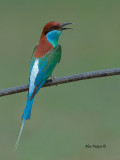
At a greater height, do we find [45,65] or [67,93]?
[45,65]

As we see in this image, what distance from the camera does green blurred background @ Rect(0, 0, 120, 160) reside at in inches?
159

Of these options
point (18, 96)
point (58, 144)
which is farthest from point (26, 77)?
point (58, 144)

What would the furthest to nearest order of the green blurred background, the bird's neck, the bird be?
1. the green blurred background
2. the bird's neck
3. the bird

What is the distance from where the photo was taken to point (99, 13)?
7.82 metres

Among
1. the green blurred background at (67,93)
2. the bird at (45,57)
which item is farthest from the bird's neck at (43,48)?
the green blurred background at (67,93)

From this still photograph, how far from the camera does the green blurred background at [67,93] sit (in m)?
4.05

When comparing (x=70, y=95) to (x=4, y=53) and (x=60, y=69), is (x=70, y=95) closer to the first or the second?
(x=60, y=69)

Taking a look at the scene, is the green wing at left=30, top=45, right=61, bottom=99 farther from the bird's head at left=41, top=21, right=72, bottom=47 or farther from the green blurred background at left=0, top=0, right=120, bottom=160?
the green blurred background at left=0, top=0, right=120, bottom=160

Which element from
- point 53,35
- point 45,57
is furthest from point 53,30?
point 45,57

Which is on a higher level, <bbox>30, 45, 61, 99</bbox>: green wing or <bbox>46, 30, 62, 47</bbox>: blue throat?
<bbox>46, 30, 62, 47</bbox>: blue throat

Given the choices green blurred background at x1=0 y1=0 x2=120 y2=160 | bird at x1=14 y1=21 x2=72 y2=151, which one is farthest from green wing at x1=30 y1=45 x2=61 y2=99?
green blurred background at x1=0 y1=0 x2=120 y2=160

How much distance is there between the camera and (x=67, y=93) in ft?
16.3

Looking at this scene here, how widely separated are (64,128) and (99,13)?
3766mm

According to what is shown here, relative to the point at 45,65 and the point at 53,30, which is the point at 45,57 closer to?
the point at 45,65
